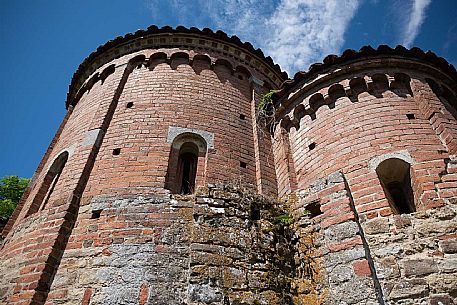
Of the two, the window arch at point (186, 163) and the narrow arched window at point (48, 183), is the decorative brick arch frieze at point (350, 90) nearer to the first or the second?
the window arch at point (186, 163)

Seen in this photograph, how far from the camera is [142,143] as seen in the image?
21.9 feet

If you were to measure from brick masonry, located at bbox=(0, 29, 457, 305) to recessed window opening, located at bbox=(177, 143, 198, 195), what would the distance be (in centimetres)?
19

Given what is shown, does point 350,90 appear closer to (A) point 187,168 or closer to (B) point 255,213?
(B) point 255,213

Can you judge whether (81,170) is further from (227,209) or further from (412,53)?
(412,53)

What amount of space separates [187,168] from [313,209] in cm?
284

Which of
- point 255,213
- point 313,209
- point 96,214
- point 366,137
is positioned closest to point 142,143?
point 96,214

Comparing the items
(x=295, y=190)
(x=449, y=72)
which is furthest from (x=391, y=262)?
(x=449, y=72)

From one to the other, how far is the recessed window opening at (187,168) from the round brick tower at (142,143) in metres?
0.02

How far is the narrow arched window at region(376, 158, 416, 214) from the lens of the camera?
539 cm

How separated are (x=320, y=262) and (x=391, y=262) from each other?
101 cm

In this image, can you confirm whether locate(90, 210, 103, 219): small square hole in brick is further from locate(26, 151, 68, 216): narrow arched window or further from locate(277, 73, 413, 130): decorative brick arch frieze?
locate(277, 73, 413, 130): decorative brick arch frieze

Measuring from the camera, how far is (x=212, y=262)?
4.59m

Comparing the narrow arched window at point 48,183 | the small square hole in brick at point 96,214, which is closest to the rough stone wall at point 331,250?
the small square hole in brick at point 96,214

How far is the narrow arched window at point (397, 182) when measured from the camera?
5.39m
